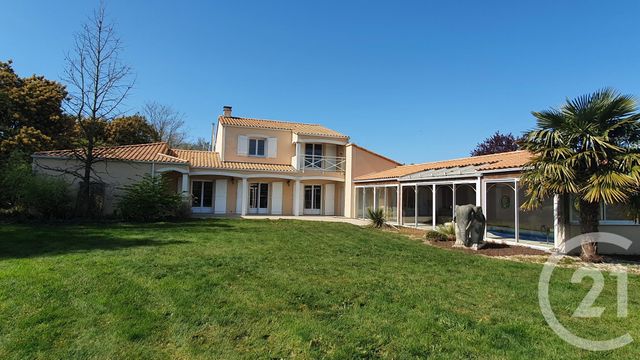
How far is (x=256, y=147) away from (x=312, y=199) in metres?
5.48

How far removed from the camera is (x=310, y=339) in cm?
387

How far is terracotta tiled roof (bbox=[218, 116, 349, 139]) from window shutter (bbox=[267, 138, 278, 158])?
3.05 ft

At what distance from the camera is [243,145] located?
25.5 m

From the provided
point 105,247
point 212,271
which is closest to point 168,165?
point 105,247

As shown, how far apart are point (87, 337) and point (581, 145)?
11031 mm

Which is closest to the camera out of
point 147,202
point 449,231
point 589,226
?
point 589,226

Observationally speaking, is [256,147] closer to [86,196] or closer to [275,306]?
[86,196]

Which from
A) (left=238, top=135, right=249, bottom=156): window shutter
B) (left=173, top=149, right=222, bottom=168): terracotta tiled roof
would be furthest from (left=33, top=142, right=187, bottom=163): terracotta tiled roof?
(left=238, top=135, right=249, bottom=156): window shutter

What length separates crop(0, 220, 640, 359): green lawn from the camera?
3.71 m

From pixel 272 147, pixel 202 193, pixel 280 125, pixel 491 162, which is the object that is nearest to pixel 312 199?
pixel 272 147

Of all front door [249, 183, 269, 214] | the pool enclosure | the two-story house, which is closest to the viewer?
the pool enclosure

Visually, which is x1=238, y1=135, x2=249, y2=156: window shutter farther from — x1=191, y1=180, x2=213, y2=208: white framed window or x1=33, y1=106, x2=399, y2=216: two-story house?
x1=191, y1=180, x2=213, y2=208: white framed window

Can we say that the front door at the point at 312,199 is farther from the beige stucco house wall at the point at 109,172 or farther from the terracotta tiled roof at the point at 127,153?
the beige stucco house wall at the point at 109,172

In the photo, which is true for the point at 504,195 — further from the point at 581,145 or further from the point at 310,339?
the point at 310,339
